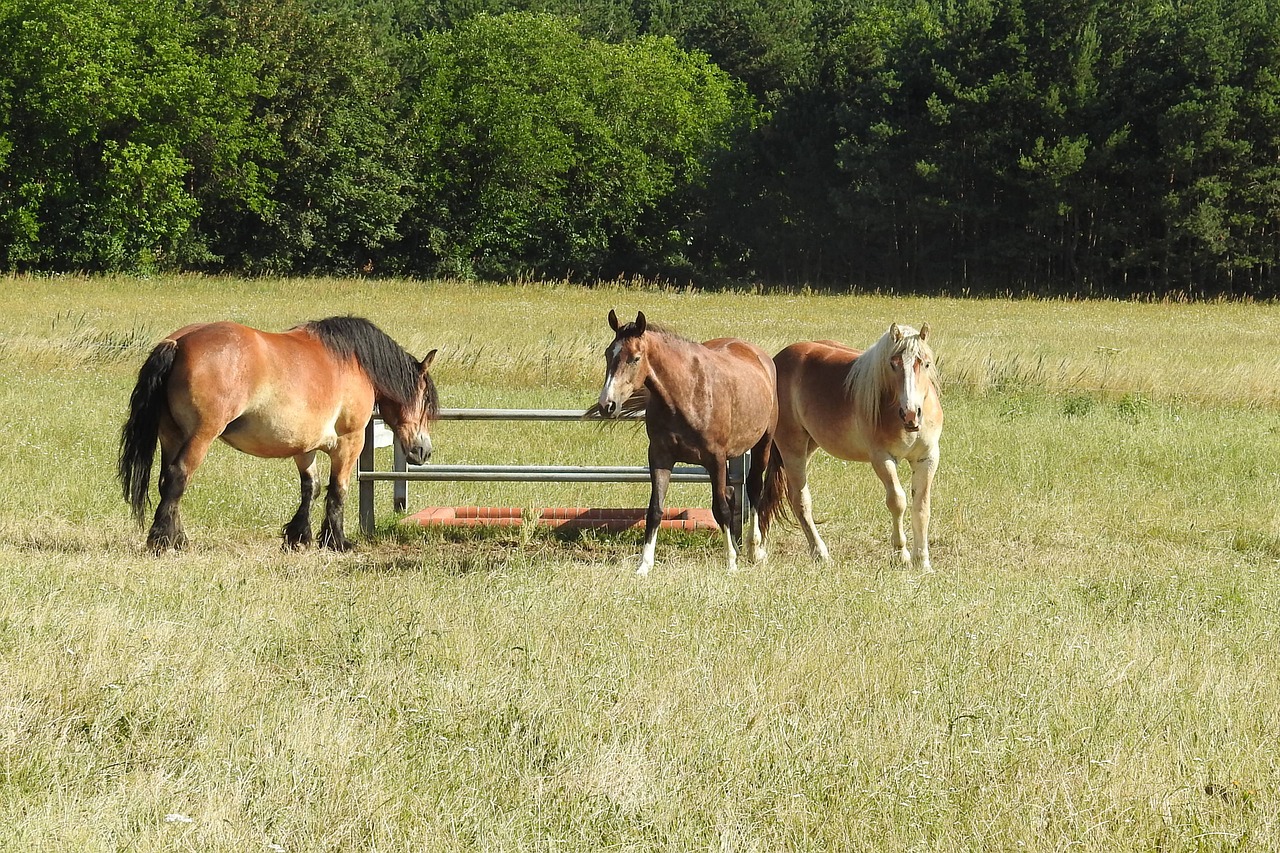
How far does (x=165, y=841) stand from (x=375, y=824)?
628mm

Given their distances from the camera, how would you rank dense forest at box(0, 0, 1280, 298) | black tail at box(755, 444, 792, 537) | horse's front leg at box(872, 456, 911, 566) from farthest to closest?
dense forest at box(0, 0, 1280, 298) → black tail at box(755, 444, 792, 537) → horse's front leg at box(872, 456, 911, 566)

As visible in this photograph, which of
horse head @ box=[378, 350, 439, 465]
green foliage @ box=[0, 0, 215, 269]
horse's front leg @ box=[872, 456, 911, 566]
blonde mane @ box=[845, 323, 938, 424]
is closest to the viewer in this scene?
blonde mane @ box=[845, 323, 938, 424]

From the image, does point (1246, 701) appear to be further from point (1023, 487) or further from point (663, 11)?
point (663, 11)

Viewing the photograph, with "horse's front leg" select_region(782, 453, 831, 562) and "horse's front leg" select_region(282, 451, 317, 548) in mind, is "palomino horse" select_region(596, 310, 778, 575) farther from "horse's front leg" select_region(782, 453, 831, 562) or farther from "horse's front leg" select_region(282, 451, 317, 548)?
"horse's front leg" select_region(282, 451, 317, 548)

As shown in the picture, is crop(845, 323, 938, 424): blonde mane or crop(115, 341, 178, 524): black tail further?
crop(115, 341, 178, 524): black tail

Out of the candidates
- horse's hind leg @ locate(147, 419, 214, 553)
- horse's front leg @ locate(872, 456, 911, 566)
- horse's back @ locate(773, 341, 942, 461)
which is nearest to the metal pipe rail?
horse's back @ locate(773, 341, 942, 461)

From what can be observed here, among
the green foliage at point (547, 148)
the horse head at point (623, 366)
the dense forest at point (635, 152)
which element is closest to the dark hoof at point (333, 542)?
the horse head at point (623, 366)

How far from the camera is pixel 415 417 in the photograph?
9812 millimetres

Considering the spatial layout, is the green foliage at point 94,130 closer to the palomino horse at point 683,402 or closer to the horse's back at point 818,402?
the horse's back at point 818,402

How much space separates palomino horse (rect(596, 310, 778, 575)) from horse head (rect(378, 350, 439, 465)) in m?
2.22

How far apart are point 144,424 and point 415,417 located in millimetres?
2114

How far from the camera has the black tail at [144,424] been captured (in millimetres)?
8359

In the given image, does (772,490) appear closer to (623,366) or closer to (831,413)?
(831,413)

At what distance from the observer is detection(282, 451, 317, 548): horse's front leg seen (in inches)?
362
